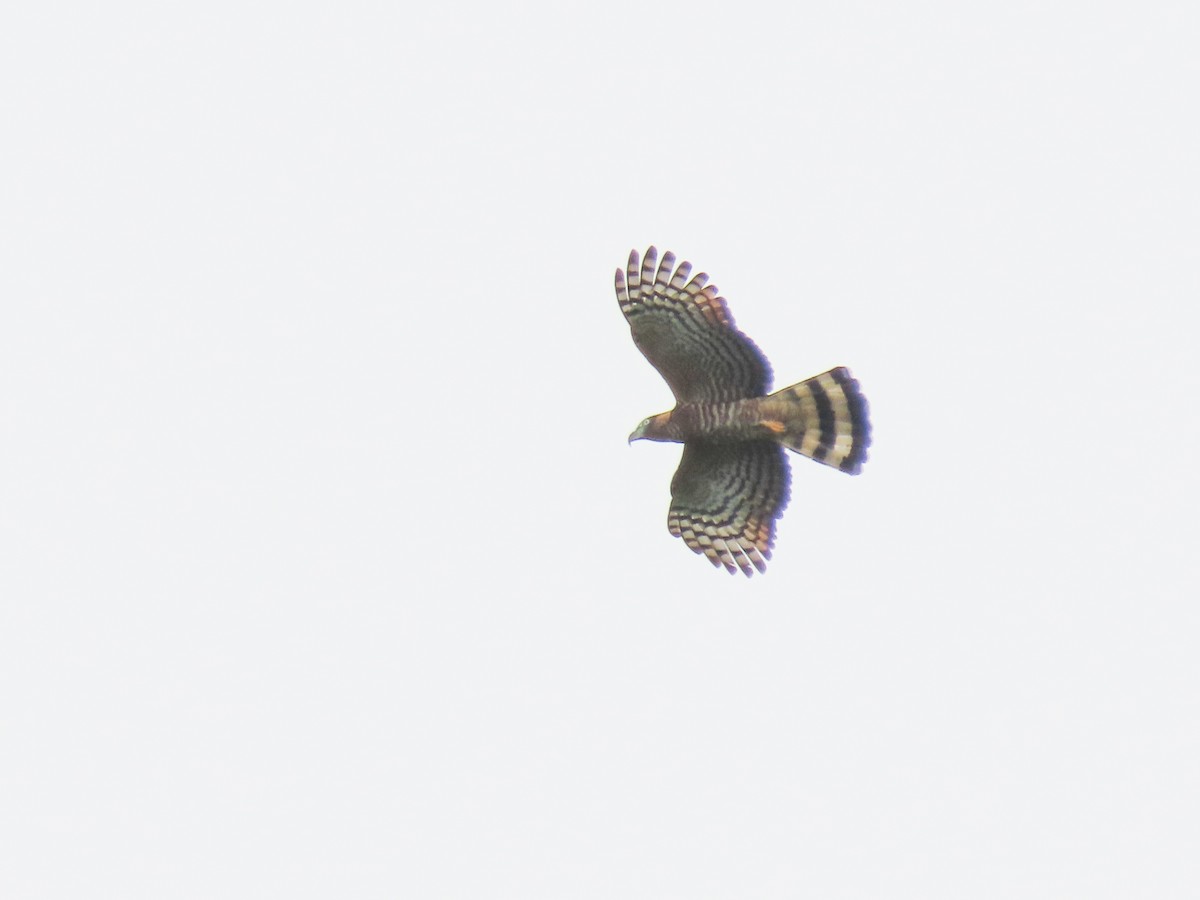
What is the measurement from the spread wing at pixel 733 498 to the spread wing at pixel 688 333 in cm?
46

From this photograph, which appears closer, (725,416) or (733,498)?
(725,416)

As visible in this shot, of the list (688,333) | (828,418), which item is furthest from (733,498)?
(688,333)

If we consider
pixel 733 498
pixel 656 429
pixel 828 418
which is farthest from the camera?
pixel 733 498

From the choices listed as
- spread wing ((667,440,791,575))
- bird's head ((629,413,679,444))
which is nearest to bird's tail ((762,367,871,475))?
spread wing ((667,440,791,575))

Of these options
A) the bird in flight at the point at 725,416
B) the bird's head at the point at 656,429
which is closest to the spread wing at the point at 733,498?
the bird in flight at the point at 725,416

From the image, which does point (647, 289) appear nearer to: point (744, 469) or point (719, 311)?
point (719, 311)

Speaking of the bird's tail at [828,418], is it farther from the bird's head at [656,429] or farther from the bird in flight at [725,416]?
the bird's head at [656,429]

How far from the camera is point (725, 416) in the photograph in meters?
13.0

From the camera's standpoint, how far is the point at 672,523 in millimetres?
13633

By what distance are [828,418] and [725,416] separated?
0.71 m

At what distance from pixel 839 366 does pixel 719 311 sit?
91 centimetres

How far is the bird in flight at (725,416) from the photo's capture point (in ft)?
42.1

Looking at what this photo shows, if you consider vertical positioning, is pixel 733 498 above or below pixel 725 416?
below

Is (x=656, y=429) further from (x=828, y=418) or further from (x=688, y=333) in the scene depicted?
(x=828, y=418)
